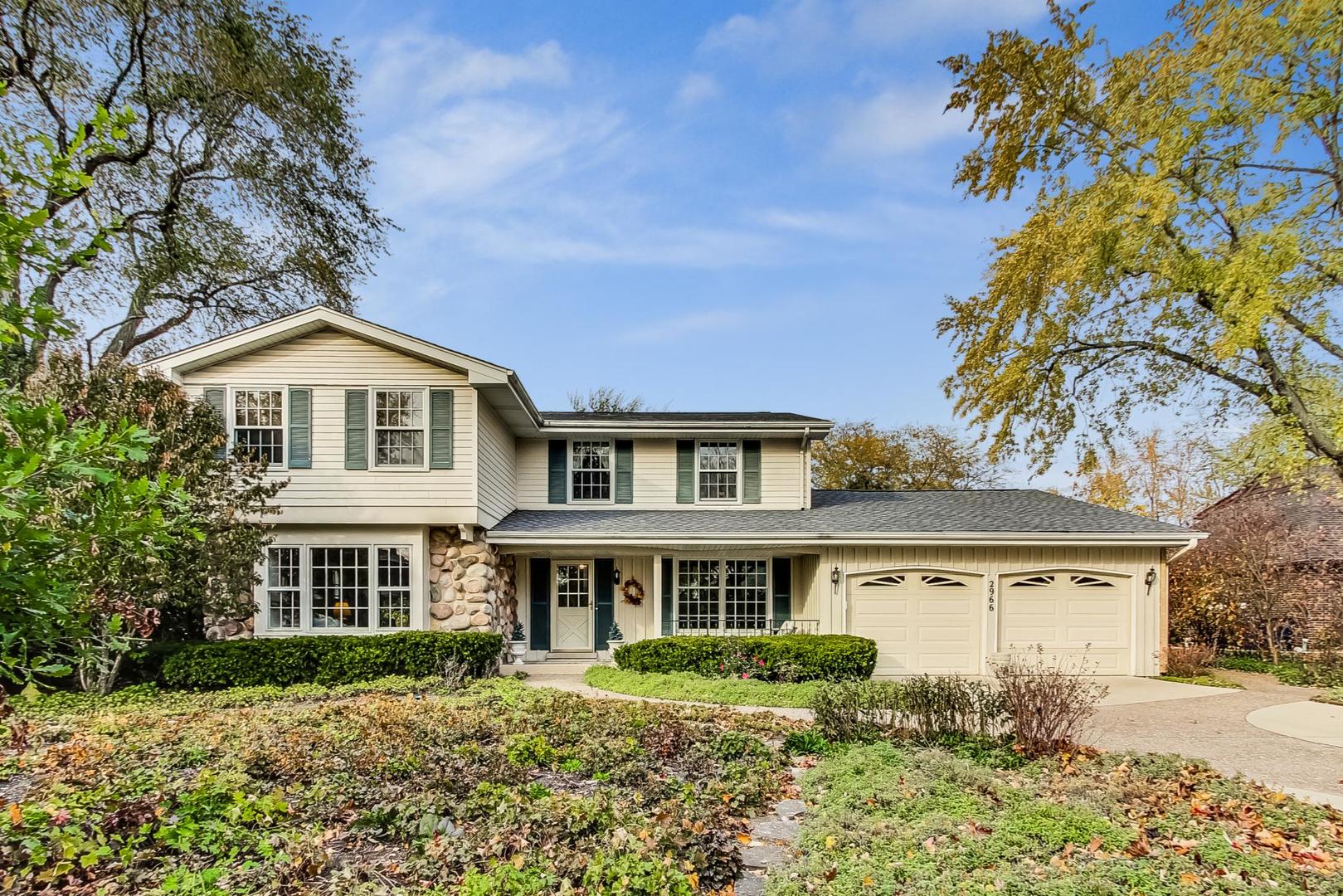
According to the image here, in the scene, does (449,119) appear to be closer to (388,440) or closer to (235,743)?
(388,440)

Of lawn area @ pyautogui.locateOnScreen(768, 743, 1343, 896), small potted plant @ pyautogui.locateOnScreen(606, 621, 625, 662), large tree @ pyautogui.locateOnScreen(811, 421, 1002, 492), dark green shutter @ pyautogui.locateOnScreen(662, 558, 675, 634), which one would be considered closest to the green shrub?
lawn area @ pyautogui.locateOnScreen(768, 743, 1343, 896)

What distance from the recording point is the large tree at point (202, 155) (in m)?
16.2

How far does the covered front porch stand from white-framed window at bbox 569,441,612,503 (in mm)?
1419

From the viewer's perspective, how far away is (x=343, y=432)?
41.7ft

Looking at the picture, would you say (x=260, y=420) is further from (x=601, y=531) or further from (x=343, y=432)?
(x=601, y=531)

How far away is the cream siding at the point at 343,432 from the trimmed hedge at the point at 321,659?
6.51 feet

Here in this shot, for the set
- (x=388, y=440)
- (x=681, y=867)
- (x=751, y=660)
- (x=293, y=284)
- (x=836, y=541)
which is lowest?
(x=751, y=660)

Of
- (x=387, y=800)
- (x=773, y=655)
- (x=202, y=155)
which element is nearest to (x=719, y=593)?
(x=773, y=655)

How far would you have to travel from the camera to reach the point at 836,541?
13.5 metres

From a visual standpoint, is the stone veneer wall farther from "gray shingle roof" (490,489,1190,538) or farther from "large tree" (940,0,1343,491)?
"large tree" (940,0,1343,491)

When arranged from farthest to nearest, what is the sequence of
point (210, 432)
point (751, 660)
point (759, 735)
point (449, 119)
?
point (449, 119) → point (751, 660) → point (210, 432) → point (759, 735)

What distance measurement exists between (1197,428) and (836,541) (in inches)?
392

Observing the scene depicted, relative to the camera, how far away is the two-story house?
12.6 metres

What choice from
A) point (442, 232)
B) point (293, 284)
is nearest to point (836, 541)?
point (442, 232)
